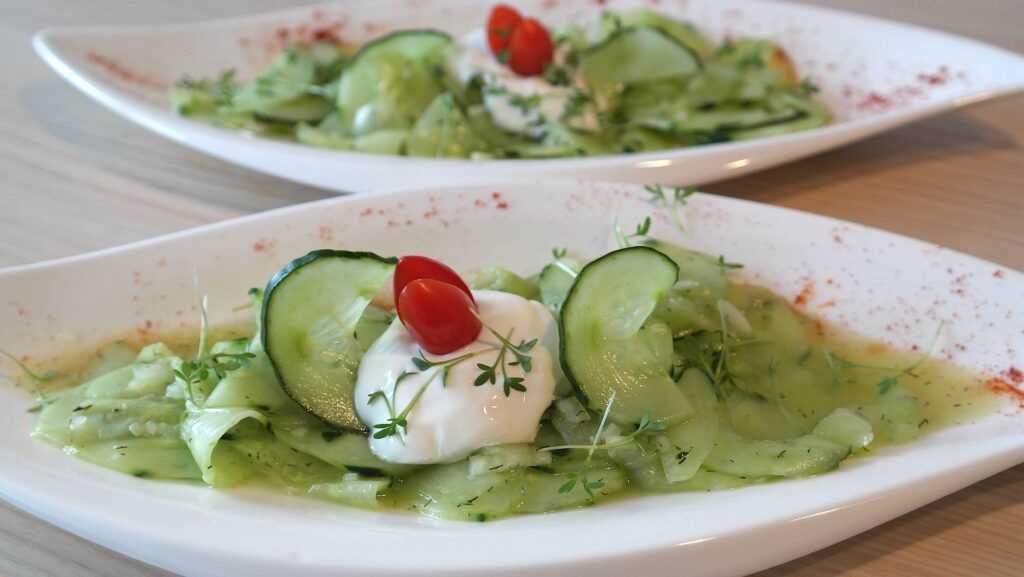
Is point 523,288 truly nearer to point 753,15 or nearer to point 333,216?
point 333,216

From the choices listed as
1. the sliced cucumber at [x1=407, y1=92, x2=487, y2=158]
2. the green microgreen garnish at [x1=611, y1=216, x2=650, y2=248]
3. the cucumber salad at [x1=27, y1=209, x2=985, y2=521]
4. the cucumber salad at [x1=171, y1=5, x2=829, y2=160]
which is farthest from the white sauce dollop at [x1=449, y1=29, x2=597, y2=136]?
the cucumber salad at [x1=27, y1=209, x2=985, y2=521]

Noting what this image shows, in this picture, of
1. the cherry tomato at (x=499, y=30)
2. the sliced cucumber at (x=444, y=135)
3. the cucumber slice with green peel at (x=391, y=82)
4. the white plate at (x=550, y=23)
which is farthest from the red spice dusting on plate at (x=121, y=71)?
the cherry tomato at (x=499, y=30)

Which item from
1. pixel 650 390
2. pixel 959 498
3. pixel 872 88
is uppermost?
pixel 872 88

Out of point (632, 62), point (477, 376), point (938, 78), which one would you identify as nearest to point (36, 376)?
point (477, 376)

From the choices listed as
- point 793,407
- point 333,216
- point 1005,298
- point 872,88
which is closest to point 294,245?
point 333,216

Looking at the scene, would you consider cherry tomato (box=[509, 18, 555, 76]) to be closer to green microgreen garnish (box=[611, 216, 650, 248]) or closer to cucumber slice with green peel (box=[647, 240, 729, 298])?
green microgreen garnish (box=[611, 216, 650, 248])

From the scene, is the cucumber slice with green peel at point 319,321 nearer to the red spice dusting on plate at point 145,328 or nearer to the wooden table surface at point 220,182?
the red spice dusting on plate at point 145,328

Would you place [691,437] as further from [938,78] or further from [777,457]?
[938,78]
